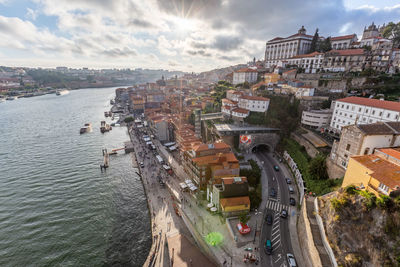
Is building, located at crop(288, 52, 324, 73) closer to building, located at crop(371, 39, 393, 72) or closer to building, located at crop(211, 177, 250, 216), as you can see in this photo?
building, located at crop(371, 39, 393, 72)

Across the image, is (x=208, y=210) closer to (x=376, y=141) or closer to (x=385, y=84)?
(x=376, y=141)

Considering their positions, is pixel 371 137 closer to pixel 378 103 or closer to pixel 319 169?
pixel 319 169

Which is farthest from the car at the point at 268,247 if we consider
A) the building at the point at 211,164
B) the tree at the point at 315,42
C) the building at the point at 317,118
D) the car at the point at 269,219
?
the tree at the point at 315,42

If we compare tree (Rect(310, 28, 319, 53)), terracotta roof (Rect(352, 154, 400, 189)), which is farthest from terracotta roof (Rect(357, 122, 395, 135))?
tree (Rect(310, 28, 319, 53))

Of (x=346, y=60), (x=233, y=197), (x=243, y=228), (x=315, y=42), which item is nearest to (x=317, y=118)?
(x=346, y=60)

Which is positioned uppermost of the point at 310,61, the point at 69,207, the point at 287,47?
the point at 287,47

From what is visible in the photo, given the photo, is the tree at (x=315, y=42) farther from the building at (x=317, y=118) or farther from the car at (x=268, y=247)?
the car at (x=268, y=247)
